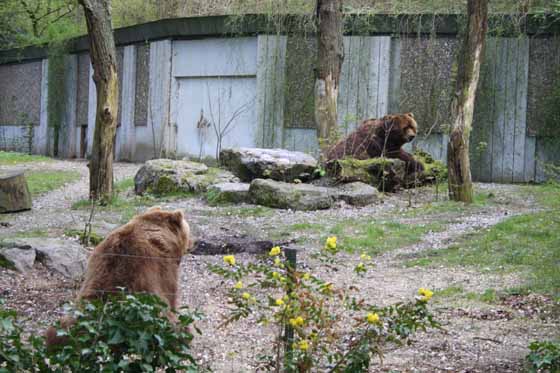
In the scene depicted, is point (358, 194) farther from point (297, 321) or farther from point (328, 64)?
point (297, 321)

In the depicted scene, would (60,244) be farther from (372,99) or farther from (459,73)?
(372,99)

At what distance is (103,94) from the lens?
11195 millimetres

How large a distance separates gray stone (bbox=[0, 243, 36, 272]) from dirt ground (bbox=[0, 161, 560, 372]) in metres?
0.08

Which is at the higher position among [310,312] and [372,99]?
[372,99]

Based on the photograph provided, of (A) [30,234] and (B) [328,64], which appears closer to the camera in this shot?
(A) [30,234]

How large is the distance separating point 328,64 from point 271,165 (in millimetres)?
2779

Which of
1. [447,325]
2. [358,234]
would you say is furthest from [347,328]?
[358,234]

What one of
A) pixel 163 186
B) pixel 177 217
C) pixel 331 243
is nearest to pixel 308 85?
pixel 163 186

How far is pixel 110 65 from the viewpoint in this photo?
11.2 meters

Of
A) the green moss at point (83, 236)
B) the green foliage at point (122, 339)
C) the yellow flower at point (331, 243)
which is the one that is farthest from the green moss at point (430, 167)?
the green foliage at point (122, 339)

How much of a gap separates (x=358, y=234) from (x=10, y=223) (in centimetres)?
427

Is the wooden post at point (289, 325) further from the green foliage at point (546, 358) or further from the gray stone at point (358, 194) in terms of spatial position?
the gray stone at point (358, 194)

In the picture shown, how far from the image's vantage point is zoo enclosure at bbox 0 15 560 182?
15266 millimetres

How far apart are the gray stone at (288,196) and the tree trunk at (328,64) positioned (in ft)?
8.71
